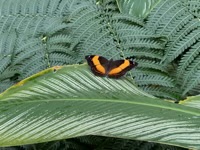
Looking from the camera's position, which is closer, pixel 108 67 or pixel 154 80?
pixel 108 67

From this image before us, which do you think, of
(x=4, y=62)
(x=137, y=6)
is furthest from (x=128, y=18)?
(x=4, y=62)

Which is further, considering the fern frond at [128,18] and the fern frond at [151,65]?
the fern frond at [128,18]

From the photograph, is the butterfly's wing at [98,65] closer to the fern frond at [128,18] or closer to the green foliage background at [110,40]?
the green foliage background at [110,40]

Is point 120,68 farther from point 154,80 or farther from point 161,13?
point 161,13

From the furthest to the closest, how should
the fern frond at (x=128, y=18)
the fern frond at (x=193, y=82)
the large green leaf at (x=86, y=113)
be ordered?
the fern frond at (x=128, y=18)
the fern frond at (x=193, y=82)
the large green leaf at (x=86, y=113)

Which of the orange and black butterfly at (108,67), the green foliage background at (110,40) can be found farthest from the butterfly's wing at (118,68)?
the green foliage background at (110,40)

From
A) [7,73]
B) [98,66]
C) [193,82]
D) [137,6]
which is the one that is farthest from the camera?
[137,6]
